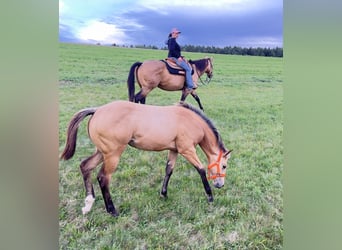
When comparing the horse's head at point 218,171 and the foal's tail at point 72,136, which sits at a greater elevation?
the foal's tail at point 72,136

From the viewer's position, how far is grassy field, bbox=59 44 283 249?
1.97 metres

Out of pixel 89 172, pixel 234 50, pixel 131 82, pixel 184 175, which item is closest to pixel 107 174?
pixel 89 172

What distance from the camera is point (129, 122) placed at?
2.04 m

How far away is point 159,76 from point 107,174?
2.33ft

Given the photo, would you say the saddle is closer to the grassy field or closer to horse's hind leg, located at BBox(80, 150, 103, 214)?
the grassy field

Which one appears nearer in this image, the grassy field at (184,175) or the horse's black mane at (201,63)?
the grassy field at (184,175)

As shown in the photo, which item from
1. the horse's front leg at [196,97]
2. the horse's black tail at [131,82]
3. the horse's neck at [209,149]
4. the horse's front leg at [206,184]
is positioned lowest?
the horse's front leg at [206,184]

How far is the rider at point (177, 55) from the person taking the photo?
2.12 m

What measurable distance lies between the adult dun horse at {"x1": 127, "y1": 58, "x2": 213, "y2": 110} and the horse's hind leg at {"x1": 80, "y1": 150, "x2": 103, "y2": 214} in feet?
1.40

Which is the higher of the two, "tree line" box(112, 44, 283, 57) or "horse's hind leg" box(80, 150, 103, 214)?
"tree line" box(112, 44, 283, 57)

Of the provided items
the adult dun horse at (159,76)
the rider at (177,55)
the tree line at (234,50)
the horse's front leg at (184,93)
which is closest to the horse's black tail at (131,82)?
the adult dun horse at (159,76)

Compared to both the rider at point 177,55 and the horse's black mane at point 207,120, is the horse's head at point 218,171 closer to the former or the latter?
the horse's black mane at point 207,120

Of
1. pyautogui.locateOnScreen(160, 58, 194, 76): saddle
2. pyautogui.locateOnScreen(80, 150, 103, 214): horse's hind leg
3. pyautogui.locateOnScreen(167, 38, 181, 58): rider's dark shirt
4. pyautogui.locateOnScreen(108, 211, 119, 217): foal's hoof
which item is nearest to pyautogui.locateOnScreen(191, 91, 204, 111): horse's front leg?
pyautogui.locateOnScreen(160, 58, 194, 76): saddle
